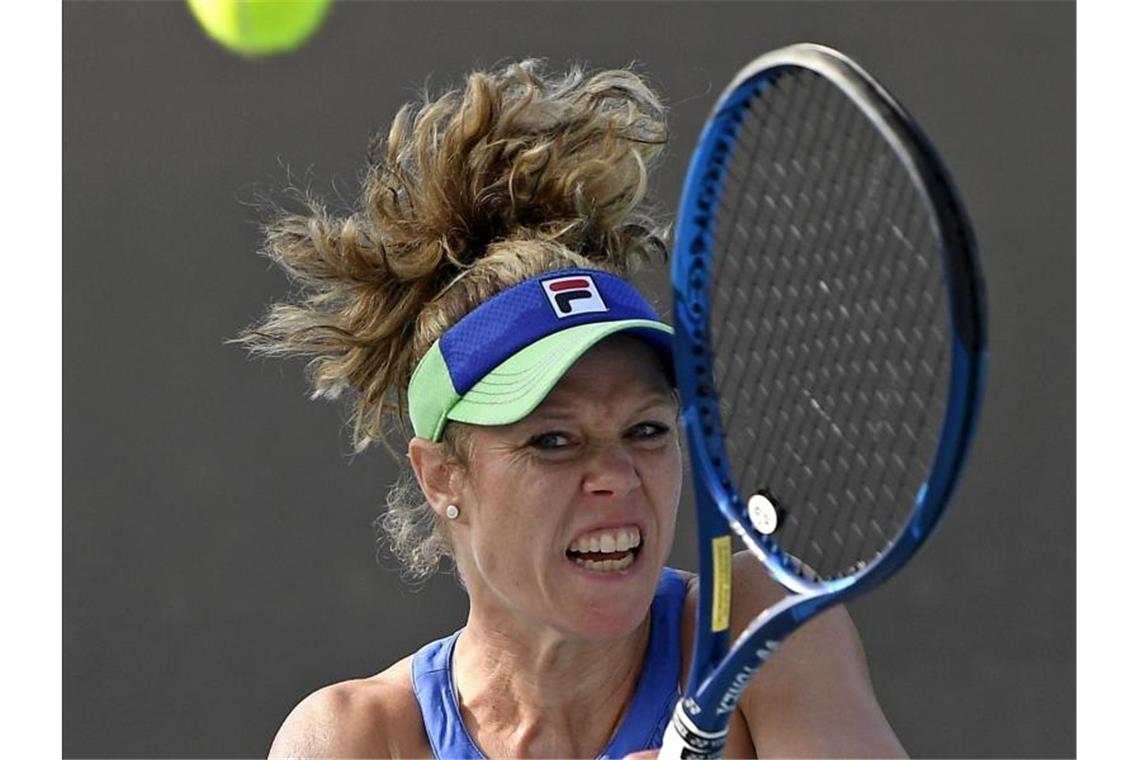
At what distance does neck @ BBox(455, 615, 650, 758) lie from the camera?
5.91 ft

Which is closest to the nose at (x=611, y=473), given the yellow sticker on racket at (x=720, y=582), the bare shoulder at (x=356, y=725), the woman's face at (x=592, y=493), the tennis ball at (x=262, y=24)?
the woman's face at (x=592, y=493)

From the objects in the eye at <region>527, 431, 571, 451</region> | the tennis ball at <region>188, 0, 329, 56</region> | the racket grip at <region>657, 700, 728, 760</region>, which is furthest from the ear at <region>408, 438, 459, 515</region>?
the tennis ball at <region>188, 0, 329, 56</region>

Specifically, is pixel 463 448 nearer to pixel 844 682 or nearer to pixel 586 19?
pixel 844 682

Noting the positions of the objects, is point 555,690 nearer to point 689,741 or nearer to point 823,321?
point 689,741

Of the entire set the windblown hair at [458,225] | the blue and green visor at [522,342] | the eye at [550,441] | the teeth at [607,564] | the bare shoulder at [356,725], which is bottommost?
the bare shoulder at [356,725]

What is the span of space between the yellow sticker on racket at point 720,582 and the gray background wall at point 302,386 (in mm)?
1316

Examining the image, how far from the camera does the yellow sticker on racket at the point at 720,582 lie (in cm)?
155

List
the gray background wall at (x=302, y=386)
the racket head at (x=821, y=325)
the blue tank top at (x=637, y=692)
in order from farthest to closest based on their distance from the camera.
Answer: the gray background wall at (x=302, y=386), the blue tank top at (x=637, y=692), the racket head at (x=821, y=325)

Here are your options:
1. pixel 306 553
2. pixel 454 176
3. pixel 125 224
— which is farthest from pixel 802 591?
pixel 125 224

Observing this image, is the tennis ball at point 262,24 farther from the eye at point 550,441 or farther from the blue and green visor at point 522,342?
the eye at point 550,441

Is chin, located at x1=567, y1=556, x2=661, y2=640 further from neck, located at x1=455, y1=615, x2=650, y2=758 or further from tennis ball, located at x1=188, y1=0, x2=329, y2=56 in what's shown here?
tennis ball, located at x1=188, y1=0, x2=329, y2=56

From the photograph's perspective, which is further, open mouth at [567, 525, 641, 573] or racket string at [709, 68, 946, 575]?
racket string at [709, 68, 946, 575]

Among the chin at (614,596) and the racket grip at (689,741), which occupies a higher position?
the chin at (614,596)

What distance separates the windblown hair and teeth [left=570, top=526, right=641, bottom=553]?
27 centimetres
